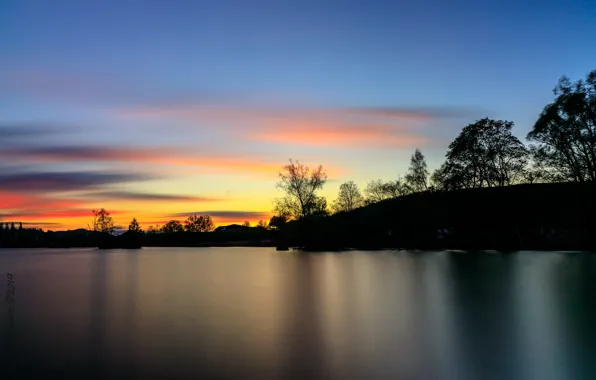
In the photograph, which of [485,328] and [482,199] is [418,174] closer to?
[482,199]

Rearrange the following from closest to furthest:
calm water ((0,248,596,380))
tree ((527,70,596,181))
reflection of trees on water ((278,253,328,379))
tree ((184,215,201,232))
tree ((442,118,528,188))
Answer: reflection of trees on water ((278,253,328,379)) → calm water ((0,248,596,380)) → tree ((527,70,596,181)) → tree ((442,118,528,188)) → tree ((184,215,201,232))

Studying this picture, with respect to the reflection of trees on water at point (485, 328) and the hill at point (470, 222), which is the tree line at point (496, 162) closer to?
the hill at point (470, 222)

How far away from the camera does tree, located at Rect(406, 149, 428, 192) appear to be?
282 ft

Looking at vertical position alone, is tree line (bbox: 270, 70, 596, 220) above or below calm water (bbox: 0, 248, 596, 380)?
above

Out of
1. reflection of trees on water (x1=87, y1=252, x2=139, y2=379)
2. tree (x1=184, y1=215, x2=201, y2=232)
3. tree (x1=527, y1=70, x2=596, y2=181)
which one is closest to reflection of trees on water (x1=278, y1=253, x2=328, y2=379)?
reflection of trees on water (x1=87, y1=252, x2=139, y2=379)

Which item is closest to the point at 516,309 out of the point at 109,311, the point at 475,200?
the point at 109,311

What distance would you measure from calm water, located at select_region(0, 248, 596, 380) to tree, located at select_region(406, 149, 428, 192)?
63536mm

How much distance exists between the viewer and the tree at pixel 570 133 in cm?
4981

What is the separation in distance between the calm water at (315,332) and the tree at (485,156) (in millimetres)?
44987

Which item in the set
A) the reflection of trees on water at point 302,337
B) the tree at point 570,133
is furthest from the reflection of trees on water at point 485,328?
the tree at point 570,133

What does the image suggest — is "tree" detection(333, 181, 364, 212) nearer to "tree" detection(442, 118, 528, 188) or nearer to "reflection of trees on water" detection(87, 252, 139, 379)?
"tree" detection(442, 118, 528, 188)

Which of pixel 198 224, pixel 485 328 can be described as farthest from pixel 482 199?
pixel 198 224

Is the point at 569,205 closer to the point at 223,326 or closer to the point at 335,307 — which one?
the point at 335,307

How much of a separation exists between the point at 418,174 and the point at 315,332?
251 ft
